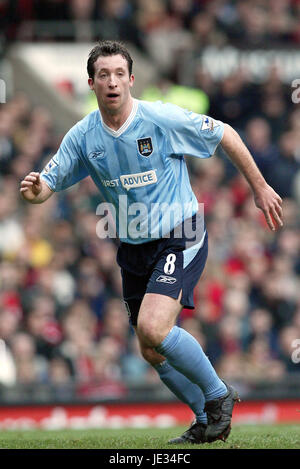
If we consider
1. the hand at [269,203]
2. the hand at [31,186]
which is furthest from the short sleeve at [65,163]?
the hand at [269,203]

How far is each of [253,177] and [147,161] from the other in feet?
2.36

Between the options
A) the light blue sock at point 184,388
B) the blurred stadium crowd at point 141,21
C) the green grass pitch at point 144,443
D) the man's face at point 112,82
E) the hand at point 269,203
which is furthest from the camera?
the blurred stadium crowd at point 141,21

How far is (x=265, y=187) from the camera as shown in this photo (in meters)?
6.77

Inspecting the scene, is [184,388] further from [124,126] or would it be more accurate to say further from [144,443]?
[124,126]

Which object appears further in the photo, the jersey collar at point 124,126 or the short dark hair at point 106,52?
the jersey collar at point 124,126

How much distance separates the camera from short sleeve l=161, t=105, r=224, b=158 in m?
6.75

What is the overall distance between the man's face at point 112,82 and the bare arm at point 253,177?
0.76 m

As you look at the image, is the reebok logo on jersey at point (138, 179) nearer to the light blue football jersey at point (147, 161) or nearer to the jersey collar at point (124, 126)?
the light blue football jersey at point (147, 161)

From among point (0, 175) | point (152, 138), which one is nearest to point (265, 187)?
point (152, 138)

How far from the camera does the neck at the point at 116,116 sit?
6.71 metres

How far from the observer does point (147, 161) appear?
6.74m

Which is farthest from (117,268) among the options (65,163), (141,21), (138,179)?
(138,179)
